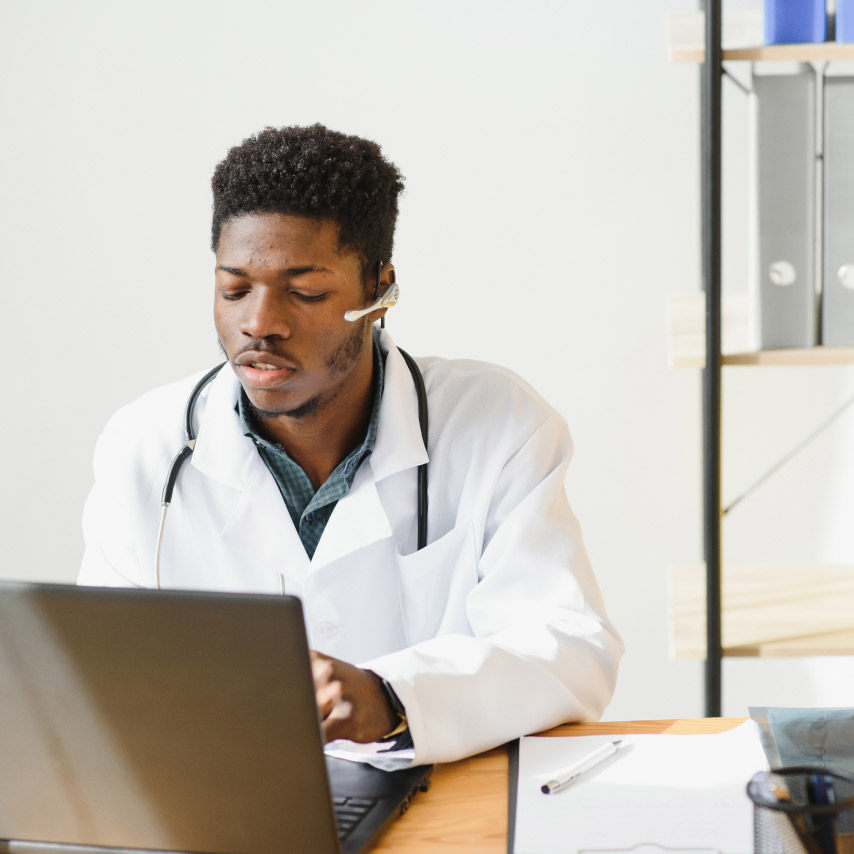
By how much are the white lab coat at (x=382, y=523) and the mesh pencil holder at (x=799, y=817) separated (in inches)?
19.5

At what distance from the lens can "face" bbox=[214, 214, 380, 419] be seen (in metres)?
1.32

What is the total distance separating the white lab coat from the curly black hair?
0.22 m

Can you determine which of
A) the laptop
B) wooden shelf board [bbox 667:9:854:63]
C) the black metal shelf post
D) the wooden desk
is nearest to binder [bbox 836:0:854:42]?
wooden shelf board [bbox 667:9:854:63]

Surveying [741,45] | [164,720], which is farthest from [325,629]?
[741,45]

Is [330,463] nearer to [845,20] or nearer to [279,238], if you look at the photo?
[279,238]

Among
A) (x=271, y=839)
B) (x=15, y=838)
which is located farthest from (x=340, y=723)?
(x=15, y=838)

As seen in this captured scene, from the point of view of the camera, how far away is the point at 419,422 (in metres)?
1.46

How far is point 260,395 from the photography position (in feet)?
4.44

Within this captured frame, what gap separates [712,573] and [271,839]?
46.7 inches

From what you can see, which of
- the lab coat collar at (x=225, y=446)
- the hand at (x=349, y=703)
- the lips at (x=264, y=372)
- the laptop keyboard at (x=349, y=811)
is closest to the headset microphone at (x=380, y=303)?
the lips at (x=264, y=372)

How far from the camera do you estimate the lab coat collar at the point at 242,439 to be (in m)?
1.40

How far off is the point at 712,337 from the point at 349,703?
1.03m

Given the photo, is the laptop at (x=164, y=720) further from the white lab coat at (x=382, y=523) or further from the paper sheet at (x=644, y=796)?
the white lab coat at (x=382, y=523)

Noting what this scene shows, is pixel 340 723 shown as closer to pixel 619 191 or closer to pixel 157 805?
pixel 157 805
